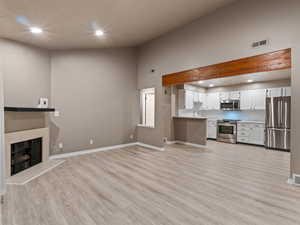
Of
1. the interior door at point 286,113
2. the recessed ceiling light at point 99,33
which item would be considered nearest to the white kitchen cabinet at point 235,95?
the interior door at point 286,113

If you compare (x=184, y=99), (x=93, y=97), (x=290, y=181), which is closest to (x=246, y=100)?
(x=184, y=99)

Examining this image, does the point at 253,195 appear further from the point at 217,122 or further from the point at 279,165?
the point at 217,122

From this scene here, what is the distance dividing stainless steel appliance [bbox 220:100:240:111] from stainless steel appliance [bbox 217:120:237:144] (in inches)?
24.4

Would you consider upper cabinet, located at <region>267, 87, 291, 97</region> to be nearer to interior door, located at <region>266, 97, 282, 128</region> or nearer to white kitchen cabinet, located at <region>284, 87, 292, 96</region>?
white kitchen cabinet, located at <region>284, 87, 292, 96</region>

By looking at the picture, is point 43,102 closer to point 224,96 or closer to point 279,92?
point 224,96

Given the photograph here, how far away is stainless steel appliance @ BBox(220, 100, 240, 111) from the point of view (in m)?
6.91

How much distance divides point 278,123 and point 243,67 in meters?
3.26

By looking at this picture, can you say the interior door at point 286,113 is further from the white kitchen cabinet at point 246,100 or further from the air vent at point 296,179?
the air vent at point 296,179

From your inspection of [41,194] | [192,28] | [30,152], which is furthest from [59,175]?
[192,28]

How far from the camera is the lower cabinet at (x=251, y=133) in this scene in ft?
19.5

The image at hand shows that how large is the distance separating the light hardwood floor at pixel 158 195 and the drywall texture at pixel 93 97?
1.13 m

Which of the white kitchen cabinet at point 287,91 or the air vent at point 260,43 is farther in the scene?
the white kitchen cabinet at point 287,91

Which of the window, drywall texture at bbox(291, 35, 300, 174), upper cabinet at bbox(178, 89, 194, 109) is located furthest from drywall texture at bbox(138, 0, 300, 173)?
upper cabinet at bbox(178, 89, 194, 109)

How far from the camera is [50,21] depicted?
3.29m
